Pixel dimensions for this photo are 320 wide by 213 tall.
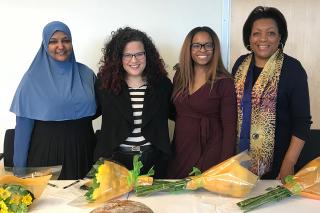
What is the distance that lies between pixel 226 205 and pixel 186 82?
2.61 ft

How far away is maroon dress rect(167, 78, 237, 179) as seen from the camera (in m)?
1.91

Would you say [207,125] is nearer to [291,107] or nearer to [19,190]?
[291,107]

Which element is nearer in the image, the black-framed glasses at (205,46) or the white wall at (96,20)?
the black-framed glasses at (205,46)

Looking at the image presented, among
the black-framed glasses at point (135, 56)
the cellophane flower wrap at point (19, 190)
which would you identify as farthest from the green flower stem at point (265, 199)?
the black-framed glasses at point (135, 56)

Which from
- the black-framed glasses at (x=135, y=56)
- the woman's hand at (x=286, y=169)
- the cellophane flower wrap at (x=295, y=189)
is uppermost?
the black-framed glasses at (x=135, y=56)

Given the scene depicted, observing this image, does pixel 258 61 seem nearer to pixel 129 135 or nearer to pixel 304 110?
pixel 304 110

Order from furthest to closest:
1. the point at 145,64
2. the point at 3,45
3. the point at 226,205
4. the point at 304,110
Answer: the point at 3,45 < the point at 145,64 < the point at 304,110 < the point at 226,205

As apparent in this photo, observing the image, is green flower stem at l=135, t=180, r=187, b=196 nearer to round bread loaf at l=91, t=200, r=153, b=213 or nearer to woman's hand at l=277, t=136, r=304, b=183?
round bread loaf at l=91, t=200, r=153, b=213

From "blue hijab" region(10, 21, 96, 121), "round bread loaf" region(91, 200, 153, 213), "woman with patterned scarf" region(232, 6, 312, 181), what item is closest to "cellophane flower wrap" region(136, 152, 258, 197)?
"round bread loaf" region(91, 200, 153, 213)

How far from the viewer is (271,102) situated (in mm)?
1887

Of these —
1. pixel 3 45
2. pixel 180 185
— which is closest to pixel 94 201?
pixel 180 185

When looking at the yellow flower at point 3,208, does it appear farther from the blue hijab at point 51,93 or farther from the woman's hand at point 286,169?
the woman's hand at point 286,169

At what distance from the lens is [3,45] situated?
2.54 m

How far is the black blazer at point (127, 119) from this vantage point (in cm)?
188
